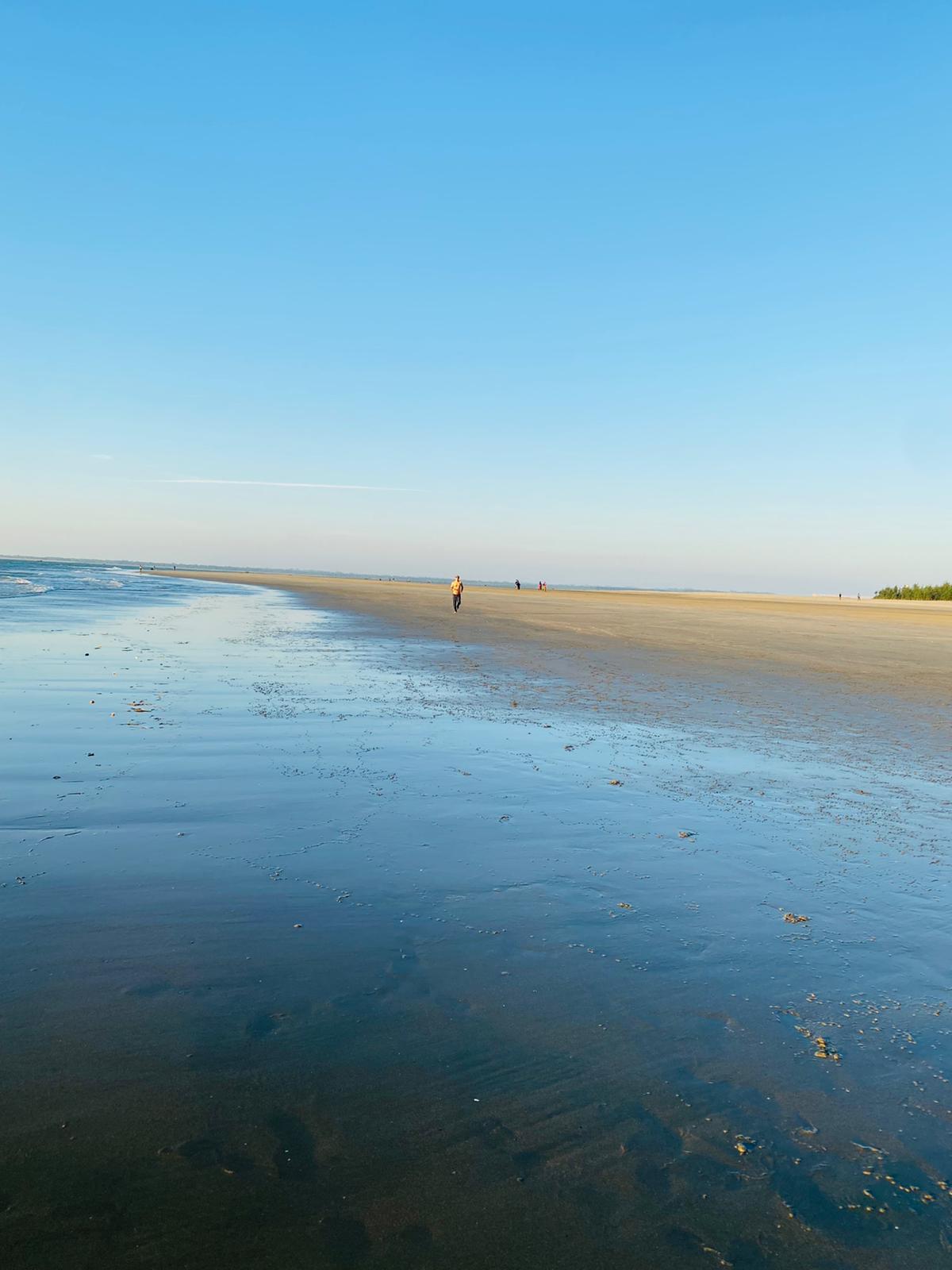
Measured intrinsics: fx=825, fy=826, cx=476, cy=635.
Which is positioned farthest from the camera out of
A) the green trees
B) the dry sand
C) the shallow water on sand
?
the green trees

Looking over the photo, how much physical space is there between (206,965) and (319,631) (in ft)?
79.8

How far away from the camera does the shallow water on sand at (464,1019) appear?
2.81 metres

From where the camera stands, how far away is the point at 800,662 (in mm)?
22859

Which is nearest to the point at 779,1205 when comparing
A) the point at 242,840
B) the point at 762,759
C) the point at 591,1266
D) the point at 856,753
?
the point at 591,1266

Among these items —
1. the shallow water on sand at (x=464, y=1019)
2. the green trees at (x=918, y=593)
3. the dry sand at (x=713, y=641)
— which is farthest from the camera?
the green trees at (x=918, y=593)

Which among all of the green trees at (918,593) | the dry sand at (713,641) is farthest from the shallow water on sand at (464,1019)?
the green trees at (918,593)

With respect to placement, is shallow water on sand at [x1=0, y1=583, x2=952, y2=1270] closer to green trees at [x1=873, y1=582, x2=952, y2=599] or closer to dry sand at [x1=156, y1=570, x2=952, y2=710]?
dry sand at [x1=156, y1=570, x2=952, y2=710]

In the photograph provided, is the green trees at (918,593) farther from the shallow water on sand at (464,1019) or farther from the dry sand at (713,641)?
the shallow water on sand at (464,1019)

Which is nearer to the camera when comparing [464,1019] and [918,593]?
[464,1019]

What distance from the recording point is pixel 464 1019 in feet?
13.3

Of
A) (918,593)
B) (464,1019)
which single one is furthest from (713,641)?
(918,593)

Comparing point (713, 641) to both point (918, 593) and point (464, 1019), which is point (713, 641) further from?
point (918, 593)

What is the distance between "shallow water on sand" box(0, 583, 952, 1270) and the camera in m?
2.81


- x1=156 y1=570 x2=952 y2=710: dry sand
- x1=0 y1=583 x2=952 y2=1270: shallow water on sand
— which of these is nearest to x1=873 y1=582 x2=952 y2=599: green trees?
x1=156 y1=570 x2=952 y2=710: dry sand
